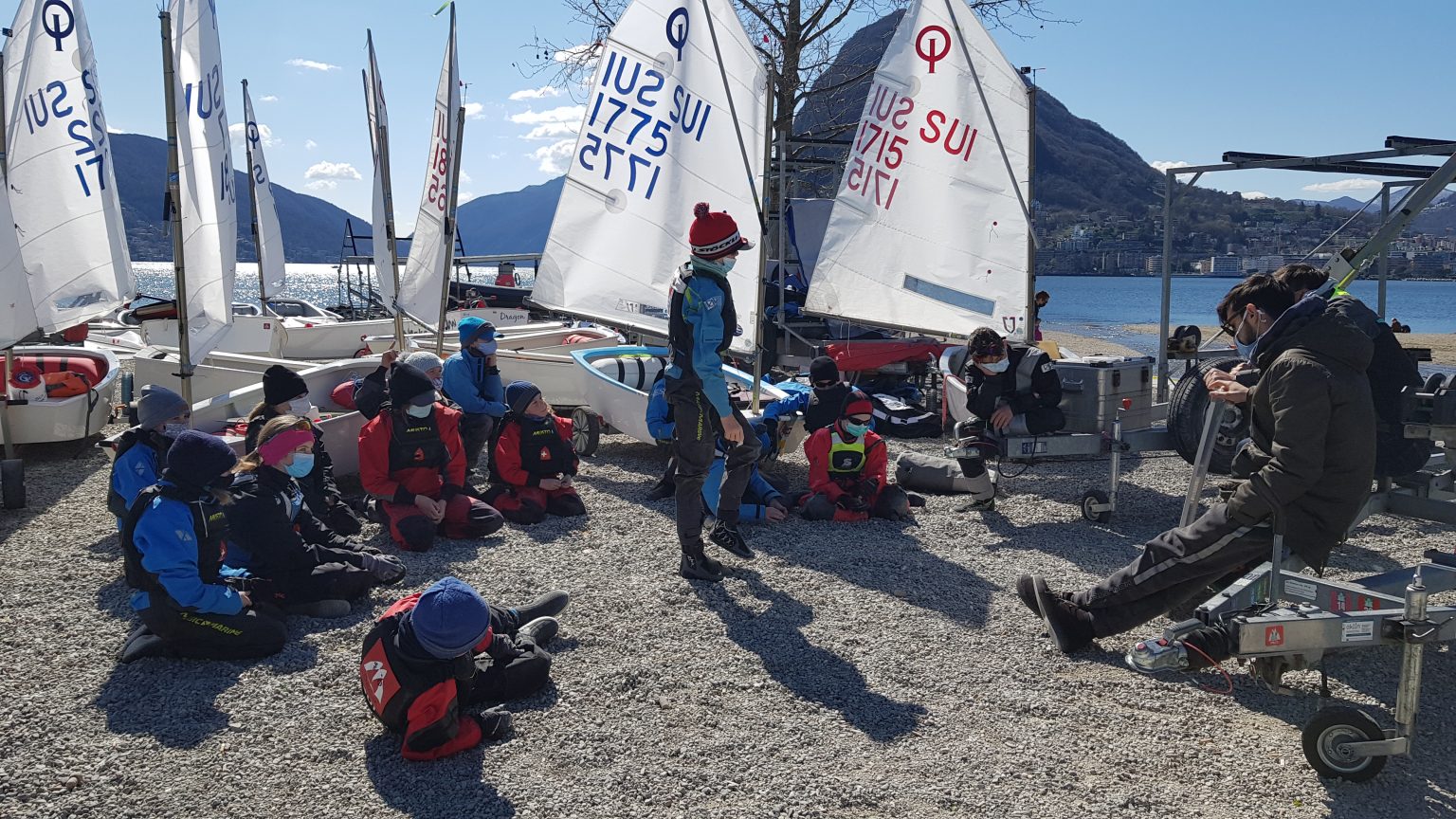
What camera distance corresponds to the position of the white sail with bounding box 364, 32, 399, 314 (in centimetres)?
1180

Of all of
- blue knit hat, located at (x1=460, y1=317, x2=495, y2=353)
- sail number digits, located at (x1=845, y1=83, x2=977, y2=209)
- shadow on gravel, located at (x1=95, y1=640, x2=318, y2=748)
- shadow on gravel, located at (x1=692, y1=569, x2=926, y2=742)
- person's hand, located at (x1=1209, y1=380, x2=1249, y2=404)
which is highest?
sail number digits, located at (x1=845, y1=83, x2=977, y2=209)

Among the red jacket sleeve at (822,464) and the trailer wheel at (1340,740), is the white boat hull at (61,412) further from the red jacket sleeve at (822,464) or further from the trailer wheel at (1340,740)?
the trailer wheel at (1340,740)

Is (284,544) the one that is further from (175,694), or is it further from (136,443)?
(136,443)

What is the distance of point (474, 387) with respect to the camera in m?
7.71

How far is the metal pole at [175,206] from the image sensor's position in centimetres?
649

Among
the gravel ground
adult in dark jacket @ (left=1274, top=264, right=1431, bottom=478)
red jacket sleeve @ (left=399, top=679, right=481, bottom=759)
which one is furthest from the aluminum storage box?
red jacket sleeve @ (left=399, top=679, right=481, bottom=759)

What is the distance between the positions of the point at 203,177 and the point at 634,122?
3534mm

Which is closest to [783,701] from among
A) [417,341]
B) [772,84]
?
[772,84]

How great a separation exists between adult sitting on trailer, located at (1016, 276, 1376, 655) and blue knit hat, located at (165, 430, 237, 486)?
4.05 m

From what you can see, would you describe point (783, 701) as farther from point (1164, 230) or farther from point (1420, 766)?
point (1164, 230)

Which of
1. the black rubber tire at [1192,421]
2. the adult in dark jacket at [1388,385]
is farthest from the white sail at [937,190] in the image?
the adult in dark jacket at [1388,385]

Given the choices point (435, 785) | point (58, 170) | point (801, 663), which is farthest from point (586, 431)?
point (435, 785)

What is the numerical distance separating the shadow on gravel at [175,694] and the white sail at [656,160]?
4639 mm

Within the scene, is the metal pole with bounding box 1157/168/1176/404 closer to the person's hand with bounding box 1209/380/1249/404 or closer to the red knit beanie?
the person's hand with bounding box 1209/380/1249/404
